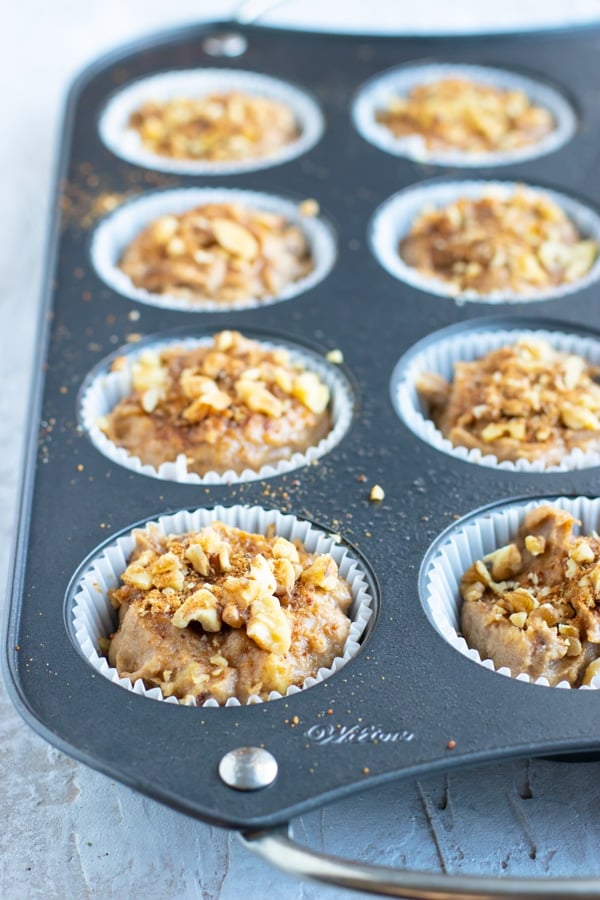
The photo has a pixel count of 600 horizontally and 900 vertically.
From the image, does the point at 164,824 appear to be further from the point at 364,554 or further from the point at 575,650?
→ the point at 575,650

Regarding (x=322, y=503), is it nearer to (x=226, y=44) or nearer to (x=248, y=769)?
(x=248, y=769)

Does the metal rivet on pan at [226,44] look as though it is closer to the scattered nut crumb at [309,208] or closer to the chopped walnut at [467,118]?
the chopped walnut at [467,118]

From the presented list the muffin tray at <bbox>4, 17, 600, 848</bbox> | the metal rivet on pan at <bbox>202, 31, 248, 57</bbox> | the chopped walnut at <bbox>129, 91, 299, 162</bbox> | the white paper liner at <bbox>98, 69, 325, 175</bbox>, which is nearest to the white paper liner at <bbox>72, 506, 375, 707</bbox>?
the muffin tray at <bbox>4, 17, 600, 848</bbox>

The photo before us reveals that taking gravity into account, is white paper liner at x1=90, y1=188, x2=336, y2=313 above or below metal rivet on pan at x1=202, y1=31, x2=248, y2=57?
below

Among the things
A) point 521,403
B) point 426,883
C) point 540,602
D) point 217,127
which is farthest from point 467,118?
point 426,883

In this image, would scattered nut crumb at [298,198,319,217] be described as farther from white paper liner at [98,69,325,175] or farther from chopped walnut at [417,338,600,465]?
chopped walnut at [417,338,600,465]

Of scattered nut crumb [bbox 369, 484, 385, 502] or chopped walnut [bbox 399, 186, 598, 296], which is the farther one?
chopped walnut [bbox 399, 186, 598, 296]
